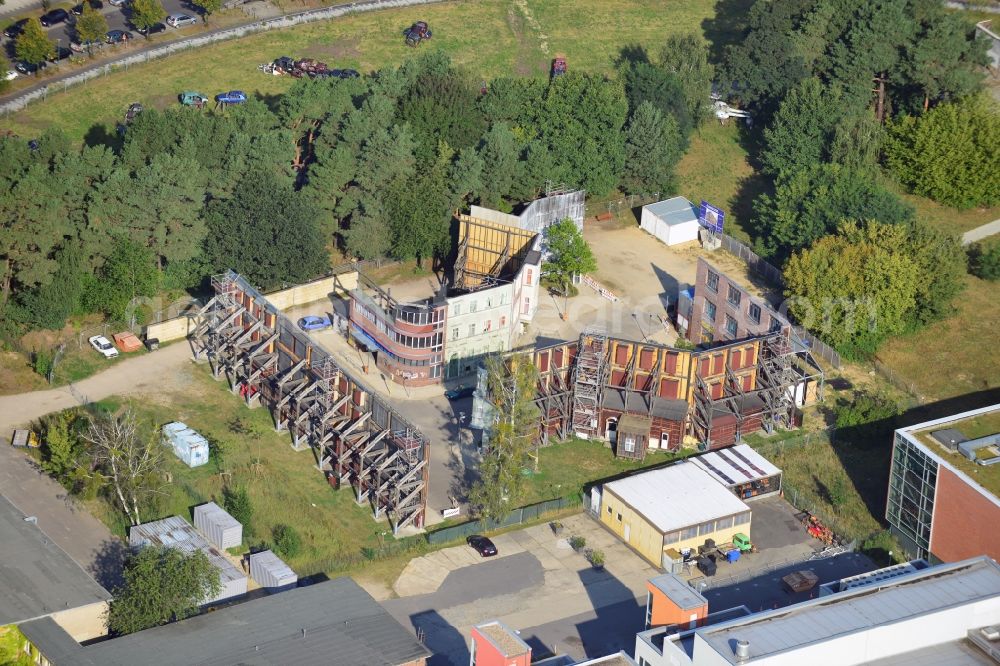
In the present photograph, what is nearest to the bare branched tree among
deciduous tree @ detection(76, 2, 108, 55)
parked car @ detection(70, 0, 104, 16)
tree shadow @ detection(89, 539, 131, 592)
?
tree shadow @ detection(89, 539, 131, 592)

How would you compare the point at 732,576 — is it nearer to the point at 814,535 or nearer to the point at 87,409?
the point at 814,535

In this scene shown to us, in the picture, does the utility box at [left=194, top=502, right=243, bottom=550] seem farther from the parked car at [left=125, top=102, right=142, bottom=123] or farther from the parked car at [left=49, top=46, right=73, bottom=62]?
the parked car at [left=49, top=46, right=73, bottom=62]

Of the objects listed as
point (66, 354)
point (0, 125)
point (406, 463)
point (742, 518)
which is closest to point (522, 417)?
point (406, 463)

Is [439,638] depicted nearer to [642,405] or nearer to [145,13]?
[642,405]

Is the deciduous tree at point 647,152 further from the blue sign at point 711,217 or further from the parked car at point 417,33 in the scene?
the parked car at point 417,33

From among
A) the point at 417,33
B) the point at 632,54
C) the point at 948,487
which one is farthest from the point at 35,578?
the point at 632,54

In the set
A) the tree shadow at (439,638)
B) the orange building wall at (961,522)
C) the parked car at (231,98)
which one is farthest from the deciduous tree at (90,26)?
the orange building wall at (961,522)
